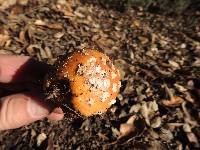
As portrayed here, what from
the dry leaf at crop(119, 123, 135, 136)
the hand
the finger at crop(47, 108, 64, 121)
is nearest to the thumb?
the hand

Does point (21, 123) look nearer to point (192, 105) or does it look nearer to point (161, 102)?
point (161, 102)

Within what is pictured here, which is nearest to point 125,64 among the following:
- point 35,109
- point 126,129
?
point 126,129

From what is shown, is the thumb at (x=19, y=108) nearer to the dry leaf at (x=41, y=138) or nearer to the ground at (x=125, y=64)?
the ground at (x=125, y=64)

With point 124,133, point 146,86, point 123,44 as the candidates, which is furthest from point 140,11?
point 124,133

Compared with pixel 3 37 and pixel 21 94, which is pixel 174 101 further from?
pixel 3 37

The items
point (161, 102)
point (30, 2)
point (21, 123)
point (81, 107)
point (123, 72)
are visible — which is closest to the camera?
point (81, 107)

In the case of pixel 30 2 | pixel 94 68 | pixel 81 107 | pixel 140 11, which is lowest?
pixel 140 11

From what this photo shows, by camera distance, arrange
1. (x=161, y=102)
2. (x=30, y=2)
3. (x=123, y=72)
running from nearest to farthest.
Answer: (x=161, y=102), (x=123, y=72), (x=30, y=2)
